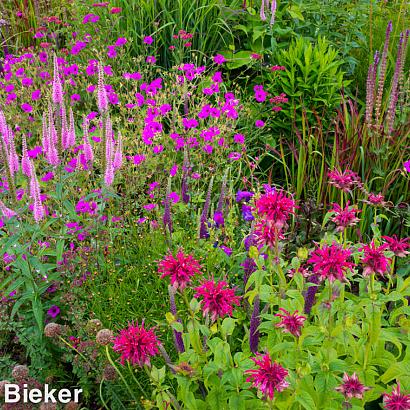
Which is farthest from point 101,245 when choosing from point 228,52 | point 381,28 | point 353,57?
point 381,28

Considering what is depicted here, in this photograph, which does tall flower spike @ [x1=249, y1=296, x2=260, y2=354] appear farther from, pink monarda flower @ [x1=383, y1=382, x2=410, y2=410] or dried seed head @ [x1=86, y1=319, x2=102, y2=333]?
dried seed head @ [x1=86, y1=319, x2=102, y2=333]

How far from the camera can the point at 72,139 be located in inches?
117

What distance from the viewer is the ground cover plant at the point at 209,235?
206 centimetres

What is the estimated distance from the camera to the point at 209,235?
3264 millimetres

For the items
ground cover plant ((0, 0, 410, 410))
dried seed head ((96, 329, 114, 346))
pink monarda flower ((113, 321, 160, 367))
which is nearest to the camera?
pink monarda flower ((113, 321, 160, 367))

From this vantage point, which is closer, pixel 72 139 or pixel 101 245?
pixel 72 139

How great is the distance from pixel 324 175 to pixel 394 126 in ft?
2.88

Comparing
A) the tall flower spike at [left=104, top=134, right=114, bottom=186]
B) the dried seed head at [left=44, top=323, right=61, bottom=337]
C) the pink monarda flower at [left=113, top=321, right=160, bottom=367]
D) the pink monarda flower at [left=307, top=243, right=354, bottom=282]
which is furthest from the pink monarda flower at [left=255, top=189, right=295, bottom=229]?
the dried seed head at [left=44, top=323, right=61, bottom=337]

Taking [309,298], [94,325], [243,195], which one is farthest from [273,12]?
[309,298]

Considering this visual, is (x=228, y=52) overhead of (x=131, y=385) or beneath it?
overhead

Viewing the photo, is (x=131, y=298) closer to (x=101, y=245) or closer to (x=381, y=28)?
(x=101, y=245)

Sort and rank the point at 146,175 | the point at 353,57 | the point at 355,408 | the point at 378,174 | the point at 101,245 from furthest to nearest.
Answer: the point at 353,57 → the point at 378,174 → the point at 146,175 → the point at 101,245 → the point at 355,408

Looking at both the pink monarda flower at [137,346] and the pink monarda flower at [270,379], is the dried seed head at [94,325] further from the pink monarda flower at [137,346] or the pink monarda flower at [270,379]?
the pink monarda flower at [270,379]

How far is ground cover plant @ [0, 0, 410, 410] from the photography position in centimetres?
206
